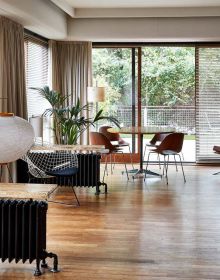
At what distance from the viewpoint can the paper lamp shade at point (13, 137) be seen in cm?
289

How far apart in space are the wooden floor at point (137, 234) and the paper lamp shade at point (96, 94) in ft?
6.99

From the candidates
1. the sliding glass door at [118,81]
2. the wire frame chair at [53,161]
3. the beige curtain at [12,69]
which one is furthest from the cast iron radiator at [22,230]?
the sliding glass door at [118,81]

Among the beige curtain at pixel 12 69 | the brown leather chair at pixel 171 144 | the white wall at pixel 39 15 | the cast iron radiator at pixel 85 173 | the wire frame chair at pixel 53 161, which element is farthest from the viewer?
the brown leather chair at pixel 171 144

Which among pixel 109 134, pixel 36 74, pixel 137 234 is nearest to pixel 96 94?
pixel 109 134

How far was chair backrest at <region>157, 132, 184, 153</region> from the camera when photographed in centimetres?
779

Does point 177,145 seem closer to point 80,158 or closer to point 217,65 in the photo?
point 80,158

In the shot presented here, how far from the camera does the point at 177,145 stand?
25.8 ft

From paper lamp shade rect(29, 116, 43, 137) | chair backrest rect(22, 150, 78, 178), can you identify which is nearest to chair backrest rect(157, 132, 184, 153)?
chair backrest rect(22, 150, 78, 178)

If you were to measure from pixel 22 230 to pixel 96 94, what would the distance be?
18.0 feet

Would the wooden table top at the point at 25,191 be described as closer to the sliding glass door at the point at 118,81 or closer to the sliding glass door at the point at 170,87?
the sliding glass door at the point at 118,81

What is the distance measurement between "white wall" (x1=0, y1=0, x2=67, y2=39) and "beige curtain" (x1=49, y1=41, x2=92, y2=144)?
571mm

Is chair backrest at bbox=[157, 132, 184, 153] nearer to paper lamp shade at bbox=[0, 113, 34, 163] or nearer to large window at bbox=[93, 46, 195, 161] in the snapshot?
large window at bbox=[93, 46, 195, 161]

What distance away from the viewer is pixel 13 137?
2.90m

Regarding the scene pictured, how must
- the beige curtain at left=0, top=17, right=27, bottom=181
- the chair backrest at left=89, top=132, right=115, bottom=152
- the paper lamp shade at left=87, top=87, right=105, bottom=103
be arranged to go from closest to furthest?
the beige curtain at left=0, top=17, right=27, bottom=181 → the chair backrest at left=89, top=132, right=115, bottom=152 → the paper lamp shade at left=87, top=87, right=105, bottom=103
